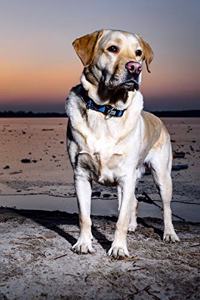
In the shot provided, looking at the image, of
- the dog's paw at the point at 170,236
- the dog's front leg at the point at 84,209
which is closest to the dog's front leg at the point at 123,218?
the dog's front leg at the point at 84,209

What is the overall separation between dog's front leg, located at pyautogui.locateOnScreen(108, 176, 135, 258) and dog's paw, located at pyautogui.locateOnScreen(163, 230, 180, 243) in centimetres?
64

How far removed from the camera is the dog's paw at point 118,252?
382 centimetres

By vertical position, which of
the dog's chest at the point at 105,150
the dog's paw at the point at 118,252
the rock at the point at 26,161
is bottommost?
the rock at the point at 26,161

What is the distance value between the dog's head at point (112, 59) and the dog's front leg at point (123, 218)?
0.66m

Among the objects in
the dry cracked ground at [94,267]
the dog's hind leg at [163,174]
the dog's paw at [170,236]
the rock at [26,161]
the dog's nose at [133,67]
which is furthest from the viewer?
the rock at [26,161]

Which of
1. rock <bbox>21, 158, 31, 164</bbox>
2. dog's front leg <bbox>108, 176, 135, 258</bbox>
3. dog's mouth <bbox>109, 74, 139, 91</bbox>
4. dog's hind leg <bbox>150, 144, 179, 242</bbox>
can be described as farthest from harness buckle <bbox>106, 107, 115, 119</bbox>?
rock <bbox>21, 158, 31, 164</bbox>

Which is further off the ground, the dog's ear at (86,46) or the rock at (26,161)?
the dog's ear at (86,46)

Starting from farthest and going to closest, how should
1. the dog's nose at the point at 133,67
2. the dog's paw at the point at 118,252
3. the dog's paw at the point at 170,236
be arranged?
the dog's paw at the point at 170,236 < the dog's paw at the point at 118,252 < the dog's nose at the point at 133,67

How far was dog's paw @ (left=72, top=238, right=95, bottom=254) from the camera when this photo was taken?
392cm

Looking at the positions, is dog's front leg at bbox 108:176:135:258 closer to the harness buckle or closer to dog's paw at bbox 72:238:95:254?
dog's paw at bbox 72:238:95:254

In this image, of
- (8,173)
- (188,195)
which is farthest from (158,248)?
(8,173)

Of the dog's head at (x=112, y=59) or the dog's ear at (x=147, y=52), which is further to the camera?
the dog's ear at (x=147, y=52)

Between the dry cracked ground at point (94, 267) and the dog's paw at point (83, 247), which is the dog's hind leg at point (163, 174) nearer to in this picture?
the dry cracked ground at point (94, 267)

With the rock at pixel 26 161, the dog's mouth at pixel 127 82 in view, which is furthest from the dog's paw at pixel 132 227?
the rock at pixel 26 161
